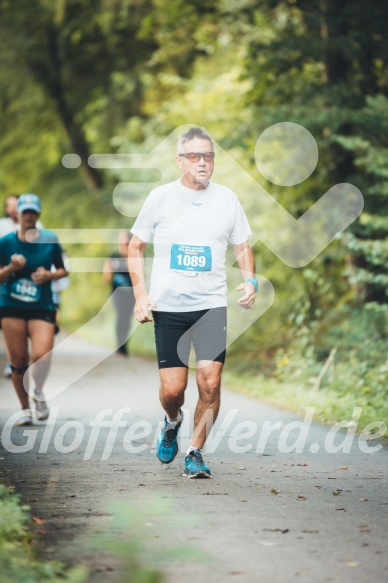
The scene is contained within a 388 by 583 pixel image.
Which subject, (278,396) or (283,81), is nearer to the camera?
(278,396)

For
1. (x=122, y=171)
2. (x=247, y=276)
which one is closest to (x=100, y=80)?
(x=122, y=171)

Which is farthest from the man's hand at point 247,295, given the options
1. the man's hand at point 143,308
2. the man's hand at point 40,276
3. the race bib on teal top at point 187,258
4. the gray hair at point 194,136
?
the man's hand at point 40,276

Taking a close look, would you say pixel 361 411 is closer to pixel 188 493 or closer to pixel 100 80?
pixel 188 493

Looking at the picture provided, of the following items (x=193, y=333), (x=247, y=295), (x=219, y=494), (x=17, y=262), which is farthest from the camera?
(x=17, y=262)

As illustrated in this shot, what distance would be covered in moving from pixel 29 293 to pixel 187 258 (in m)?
3.34

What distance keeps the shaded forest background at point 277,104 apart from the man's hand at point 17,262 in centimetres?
341

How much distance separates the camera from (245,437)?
376 inches

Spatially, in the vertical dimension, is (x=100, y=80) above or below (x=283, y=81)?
below

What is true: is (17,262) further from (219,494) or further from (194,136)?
(219,494)

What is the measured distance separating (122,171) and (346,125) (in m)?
10.6

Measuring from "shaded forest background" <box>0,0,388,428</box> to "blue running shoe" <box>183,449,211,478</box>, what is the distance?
10.9ft

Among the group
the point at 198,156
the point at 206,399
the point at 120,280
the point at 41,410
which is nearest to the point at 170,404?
the point at 206,399

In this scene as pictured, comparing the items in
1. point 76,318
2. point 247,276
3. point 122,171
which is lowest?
point 76,318

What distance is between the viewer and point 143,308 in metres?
7.21
